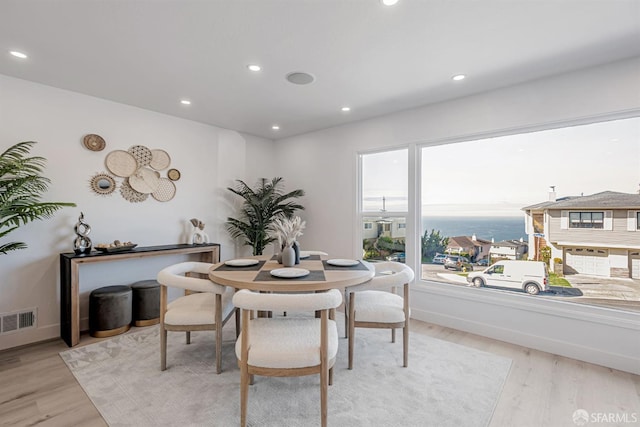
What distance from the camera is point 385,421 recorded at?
178 centimetres

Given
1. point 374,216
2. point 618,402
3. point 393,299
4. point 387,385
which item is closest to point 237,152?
point 374,216

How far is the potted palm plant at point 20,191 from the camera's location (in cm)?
237

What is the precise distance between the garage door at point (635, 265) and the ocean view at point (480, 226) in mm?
767

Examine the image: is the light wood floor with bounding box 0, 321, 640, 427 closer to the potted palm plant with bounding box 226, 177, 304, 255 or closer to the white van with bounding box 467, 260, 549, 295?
the white van with bounding box 467, 260, 549, 295

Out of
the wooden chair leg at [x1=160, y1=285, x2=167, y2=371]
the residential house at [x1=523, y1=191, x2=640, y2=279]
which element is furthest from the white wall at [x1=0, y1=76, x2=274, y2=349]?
the residential house at [x1=523, y1=191, x2=640, y2=279]

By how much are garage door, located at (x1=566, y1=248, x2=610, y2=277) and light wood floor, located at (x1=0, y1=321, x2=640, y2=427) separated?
31.8 inches

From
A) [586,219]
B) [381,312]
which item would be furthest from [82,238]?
[586,219]

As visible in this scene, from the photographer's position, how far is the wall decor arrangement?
3272 mm

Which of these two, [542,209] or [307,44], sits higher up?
[307,44]

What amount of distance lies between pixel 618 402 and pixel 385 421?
1.63 meters

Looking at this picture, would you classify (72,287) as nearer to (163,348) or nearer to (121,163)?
(163,348)

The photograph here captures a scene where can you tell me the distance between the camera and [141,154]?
142 inches

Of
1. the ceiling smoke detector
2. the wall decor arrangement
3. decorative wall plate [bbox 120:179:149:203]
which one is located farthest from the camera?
decorative wall plate [bbox 120:179:149:203]

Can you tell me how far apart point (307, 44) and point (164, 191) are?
2694 millimetres
